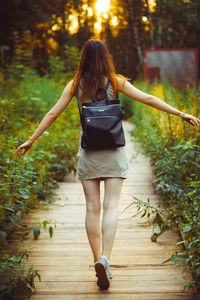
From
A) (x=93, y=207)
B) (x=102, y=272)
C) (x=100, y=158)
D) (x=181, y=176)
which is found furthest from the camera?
(x=181, y=176)

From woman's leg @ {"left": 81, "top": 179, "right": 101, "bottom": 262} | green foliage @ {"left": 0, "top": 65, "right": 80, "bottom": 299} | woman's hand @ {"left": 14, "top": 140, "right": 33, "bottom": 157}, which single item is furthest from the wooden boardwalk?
woman's hand @ {"left": 14, "top": 140, "right": 33, "bottom": 157}

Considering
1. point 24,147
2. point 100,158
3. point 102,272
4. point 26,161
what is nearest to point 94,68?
point 100,158

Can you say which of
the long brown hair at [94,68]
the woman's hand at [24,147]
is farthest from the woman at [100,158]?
the woman's hand at [24,147]

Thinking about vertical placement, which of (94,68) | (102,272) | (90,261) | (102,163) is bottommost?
(90,261)

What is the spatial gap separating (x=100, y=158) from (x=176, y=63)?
21.3 meters

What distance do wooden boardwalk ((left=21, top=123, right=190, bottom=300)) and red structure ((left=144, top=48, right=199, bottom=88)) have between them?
17940mm

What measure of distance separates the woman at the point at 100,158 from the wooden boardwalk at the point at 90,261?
0.68 feet

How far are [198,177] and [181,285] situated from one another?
207cm

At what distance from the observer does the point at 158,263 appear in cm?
516

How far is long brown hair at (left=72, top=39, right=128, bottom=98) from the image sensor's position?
444 cm

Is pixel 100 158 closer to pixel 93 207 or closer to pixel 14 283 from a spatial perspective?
pixel 93 207

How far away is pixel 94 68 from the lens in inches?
175

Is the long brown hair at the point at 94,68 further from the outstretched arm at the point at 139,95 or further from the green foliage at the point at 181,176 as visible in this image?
the green foliage at the point at 181,176

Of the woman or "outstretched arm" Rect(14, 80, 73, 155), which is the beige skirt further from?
"outstretched arm" Rect(14, 80, 73, 155)
